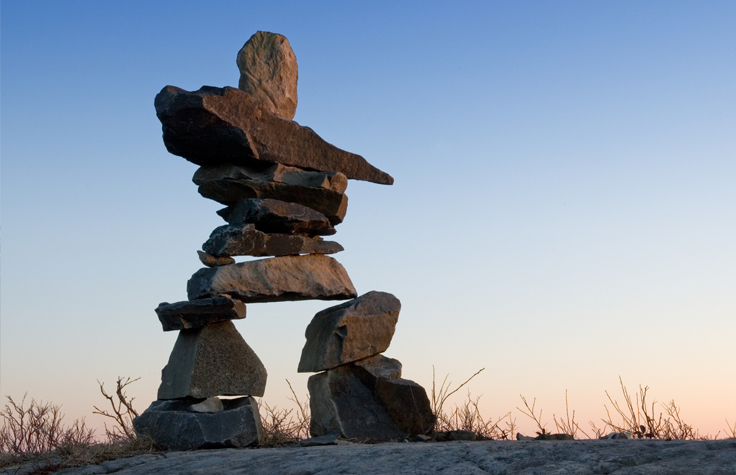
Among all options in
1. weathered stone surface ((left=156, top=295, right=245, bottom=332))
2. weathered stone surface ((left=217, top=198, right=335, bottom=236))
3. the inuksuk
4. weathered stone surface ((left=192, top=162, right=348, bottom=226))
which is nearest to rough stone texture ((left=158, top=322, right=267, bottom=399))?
the inuksuk

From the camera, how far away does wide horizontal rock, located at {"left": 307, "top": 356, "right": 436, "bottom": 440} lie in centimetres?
826

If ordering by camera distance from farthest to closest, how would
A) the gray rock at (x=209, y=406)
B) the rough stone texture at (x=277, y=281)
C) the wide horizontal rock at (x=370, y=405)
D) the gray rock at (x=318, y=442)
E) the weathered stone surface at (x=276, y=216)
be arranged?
the wide horizontal rock at (x=370, y=405)
the weathered stone surface at (x=276, y=216)
the rough stone texture at (x=277, y=281)
the gray rock at (x=209, y=406)
the gray rock at (x=318, y=442)

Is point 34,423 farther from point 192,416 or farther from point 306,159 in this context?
point 306,159

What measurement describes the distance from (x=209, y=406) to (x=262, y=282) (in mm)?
1344

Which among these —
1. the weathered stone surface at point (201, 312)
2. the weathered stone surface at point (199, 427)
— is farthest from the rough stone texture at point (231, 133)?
the weathered stone surface at point (199, 427)

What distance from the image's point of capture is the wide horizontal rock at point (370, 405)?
8258mm

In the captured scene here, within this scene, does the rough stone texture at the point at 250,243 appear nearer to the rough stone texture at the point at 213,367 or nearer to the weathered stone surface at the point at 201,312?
the weathered stone surface at the point at 201,312

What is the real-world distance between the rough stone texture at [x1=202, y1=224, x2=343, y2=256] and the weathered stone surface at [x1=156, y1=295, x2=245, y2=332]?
1.77ft

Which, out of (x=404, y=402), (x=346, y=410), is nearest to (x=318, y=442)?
(x=346, y=410)

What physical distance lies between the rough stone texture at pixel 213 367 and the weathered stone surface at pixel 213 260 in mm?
613

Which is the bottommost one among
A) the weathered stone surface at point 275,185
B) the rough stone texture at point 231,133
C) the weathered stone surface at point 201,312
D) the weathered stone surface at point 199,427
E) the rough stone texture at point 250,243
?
the weathered stone surface at point 199,427

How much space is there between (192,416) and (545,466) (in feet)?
12.9

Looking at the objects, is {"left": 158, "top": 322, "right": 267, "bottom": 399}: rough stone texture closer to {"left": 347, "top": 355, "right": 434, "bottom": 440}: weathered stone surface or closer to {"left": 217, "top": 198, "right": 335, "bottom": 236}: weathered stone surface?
{"left": 217, "top": 198, "right": 335, "bottom": 236}: weathered stone surface

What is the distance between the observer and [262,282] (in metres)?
8.11
